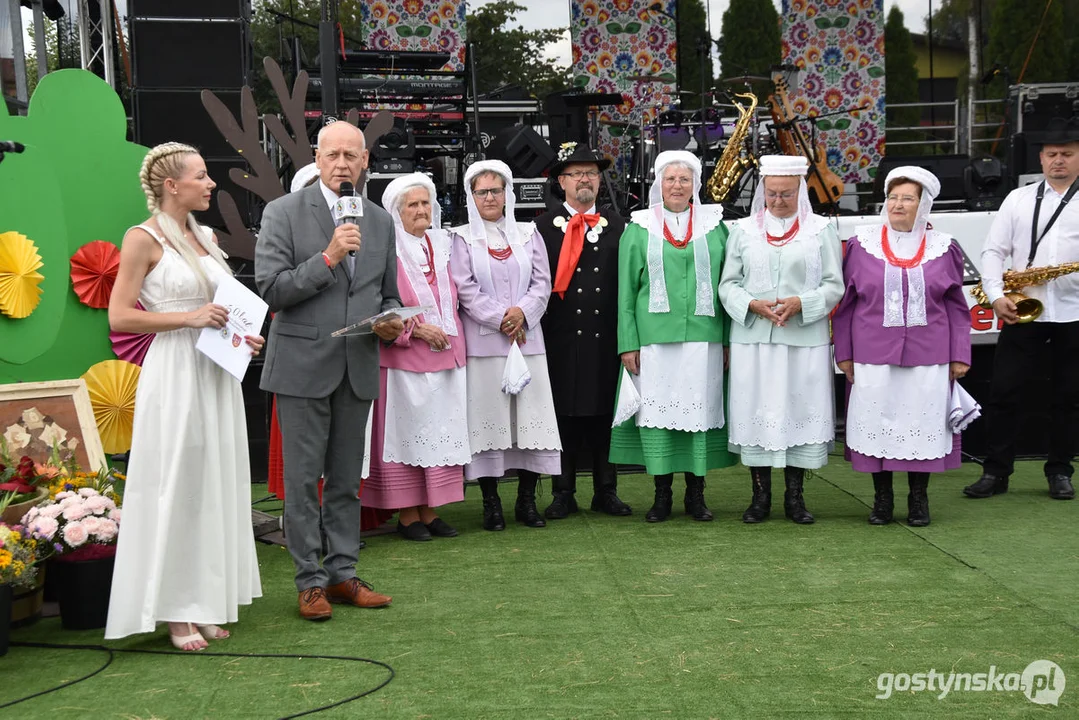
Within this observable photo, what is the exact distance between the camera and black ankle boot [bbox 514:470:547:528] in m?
5.93

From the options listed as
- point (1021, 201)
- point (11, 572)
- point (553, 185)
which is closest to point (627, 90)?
point (553, 185)

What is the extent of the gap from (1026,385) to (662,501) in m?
2.16

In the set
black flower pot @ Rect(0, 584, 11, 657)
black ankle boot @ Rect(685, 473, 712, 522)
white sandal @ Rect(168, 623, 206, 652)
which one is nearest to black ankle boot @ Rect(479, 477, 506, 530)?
black ankle boot @ Rect(685, 473, 712, 522)

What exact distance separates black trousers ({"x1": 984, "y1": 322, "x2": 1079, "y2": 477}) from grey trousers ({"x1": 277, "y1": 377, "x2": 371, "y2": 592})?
378 centimetres

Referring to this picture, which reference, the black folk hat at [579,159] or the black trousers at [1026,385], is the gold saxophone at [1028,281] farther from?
the black folk hat at [579,159]

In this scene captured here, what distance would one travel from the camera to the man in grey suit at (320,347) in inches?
165

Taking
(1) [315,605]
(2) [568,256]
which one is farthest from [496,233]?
(1) [315,605]

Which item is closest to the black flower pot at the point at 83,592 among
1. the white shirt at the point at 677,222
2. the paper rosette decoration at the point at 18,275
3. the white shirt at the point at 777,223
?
the paper rosette decoration at the point at 18,275

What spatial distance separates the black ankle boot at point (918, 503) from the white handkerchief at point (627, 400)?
1.36 meters

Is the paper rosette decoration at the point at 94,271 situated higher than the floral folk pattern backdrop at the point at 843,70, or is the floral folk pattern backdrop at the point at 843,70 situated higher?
the floral folk pattern backdrop at the point at 843,70

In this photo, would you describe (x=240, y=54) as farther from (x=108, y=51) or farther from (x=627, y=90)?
(x=627, y=90)

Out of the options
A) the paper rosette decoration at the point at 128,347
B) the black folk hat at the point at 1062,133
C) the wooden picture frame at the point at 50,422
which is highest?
the black folk hat at the point at 1062,133

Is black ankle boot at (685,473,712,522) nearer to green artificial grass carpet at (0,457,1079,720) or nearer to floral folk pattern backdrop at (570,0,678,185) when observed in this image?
green artificial grass carpet at (0,457,1079,720)

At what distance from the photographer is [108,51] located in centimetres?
810
